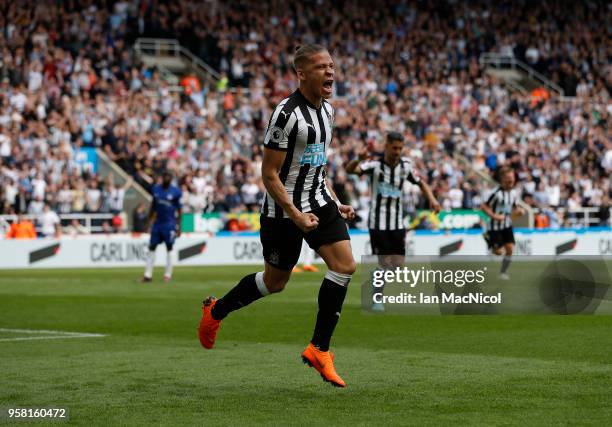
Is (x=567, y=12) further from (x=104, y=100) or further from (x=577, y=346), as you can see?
(x=577, y=346)

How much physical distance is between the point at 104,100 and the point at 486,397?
28.7m

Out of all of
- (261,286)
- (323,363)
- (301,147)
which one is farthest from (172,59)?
(323,363)

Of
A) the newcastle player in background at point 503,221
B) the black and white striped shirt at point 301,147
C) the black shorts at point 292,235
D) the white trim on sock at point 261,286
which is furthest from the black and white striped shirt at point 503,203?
the black and white striped shirt at point 301,147

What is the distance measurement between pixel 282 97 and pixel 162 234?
16652 mm

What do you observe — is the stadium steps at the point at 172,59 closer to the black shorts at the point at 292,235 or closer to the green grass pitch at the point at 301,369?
the green grass pitch at the point at 301,369

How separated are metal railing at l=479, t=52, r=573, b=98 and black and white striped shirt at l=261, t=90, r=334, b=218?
40.3 meters

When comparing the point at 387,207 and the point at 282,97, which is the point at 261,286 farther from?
the point at 282,97

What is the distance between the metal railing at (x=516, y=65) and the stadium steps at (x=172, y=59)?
12230mm

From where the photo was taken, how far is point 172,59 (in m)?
41.6

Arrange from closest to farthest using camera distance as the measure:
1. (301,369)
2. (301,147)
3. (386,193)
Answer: (301,147) < (301,369) < (386,193)

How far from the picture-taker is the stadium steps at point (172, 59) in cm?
4109

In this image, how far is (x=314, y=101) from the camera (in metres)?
8.88

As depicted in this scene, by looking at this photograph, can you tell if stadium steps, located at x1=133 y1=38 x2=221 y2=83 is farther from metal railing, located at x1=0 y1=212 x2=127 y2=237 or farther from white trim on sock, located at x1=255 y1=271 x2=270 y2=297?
white trim on sock, located at x1=255 y1=271 x2=270 y2=297

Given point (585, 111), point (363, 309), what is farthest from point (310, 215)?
point (585, 111)
